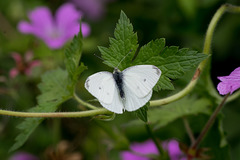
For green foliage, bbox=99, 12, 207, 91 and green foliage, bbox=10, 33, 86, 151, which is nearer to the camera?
green foliage, bbox=99, 12, 207, 91

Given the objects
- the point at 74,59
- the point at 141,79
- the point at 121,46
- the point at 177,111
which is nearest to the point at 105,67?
the point at 177,111

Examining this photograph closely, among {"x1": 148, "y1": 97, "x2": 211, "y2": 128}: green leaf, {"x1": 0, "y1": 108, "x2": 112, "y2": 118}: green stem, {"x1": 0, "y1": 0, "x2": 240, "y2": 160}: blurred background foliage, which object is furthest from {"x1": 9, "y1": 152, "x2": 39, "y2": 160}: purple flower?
{"x1": 0, "y1": 108, "x2": 112, "y2": 118}: green stem

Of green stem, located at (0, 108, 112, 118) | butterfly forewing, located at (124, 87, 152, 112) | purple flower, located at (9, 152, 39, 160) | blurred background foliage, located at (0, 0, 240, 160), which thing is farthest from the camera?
purple flower, located at (9, 152, 39, 160)

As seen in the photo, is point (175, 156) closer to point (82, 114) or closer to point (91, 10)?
point (82, 114)

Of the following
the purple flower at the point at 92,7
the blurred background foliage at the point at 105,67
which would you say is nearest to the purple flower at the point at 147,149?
the blurred background foliage at the point at 105,67

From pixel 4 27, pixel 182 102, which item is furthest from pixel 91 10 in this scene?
pixel 182 102

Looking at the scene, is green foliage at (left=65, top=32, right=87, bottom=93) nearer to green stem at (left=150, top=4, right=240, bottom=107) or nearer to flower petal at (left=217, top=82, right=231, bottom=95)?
green stem at (left=150, top=4, right=240, bottom=107)
